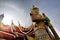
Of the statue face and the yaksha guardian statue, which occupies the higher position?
the statue face

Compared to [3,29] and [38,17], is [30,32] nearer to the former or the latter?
[3,29]

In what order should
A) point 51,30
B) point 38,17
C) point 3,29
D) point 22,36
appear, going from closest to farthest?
point 51,30
point 38,17
point 3,29
point 22,36

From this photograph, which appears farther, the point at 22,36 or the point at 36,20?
the point at 22,36

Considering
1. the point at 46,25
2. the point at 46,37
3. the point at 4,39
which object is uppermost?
the point at 46,25

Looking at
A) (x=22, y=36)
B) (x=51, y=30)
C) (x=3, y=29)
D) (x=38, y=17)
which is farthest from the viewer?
(x=22, y=36)

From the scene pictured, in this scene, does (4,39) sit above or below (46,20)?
below

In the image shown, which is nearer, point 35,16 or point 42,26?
point 42,26

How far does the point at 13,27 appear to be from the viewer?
18500mm

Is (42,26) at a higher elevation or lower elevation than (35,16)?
lower

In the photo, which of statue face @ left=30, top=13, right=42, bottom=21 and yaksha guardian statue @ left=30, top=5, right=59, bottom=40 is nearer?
yaksha guardian statue @ left=30, top=5, right=59, bottom=40

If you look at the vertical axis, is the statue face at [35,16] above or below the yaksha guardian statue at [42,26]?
above

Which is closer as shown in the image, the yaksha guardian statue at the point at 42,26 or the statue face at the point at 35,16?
the yaksha guardian statue at the point at 42,26

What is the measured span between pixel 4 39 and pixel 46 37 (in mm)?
9937

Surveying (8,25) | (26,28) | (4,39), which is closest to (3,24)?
(8,25)
